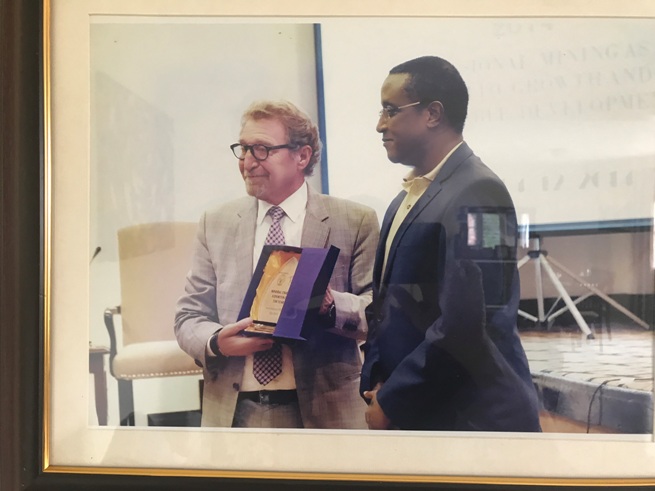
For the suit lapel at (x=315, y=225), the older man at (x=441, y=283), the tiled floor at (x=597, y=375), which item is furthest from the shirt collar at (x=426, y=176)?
the tiled floor at (x=597, y=375)

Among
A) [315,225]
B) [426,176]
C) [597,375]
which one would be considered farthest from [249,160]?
[597,375]

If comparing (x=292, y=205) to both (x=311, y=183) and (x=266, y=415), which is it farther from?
(x=266, y=415)

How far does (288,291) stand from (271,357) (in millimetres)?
90

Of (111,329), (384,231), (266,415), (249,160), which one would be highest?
Answer: (249,160)

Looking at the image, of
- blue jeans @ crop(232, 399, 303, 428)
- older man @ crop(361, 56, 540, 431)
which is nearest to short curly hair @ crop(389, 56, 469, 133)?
older man @ crop(361, 56, 540, 431)

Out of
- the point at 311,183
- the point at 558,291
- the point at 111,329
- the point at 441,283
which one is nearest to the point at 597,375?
the point at 558,291

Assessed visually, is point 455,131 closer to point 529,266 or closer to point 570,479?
point 529,266

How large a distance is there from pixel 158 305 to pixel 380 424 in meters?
0.33

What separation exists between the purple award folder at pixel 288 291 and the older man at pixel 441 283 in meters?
0.07

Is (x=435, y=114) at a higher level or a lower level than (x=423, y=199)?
higher

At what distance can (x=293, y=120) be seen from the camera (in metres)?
0.69

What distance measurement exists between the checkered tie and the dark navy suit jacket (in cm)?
12

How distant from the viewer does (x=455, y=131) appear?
2.23 ft

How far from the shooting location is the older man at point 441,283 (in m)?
0.66
